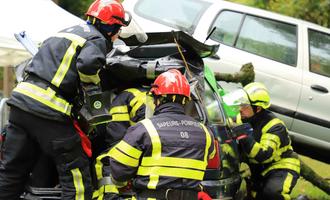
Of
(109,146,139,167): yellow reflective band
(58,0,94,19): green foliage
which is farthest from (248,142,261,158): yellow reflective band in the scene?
(58,0,94,19): green foliage

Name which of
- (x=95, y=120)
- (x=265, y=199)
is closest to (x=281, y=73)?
(x=265, y=199)

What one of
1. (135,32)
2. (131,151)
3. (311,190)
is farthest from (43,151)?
(311,190)

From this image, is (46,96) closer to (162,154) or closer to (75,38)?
(75,38)

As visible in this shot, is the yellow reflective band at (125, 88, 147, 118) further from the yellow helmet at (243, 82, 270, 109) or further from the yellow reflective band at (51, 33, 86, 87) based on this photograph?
the yellow helmet at (243, 82, 270, 109)

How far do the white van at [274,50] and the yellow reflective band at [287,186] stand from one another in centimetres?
121

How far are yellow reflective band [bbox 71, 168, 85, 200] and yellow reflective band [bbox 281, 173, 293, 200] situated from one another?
2.62m

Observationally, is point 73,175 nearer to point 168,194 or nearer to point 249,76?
point 168,194

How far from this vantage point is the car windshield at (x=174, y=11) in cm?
844

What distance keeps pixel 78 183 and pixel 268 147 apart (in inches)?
93.2

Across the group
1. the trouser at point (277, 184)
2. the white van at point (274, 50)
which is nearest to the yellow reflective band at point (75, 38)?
the trouser at point (277, 184)

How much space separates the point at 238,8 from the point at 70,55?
4012 mm

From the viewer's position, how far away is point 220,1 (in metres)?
8.60

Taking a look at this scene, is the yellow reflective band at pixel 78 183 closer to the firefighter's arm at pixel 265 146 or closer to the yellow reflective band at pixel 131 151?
the yellow reflective band at pixel 131 151

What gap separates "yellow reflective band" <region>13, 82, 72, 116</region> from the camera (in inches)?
194
